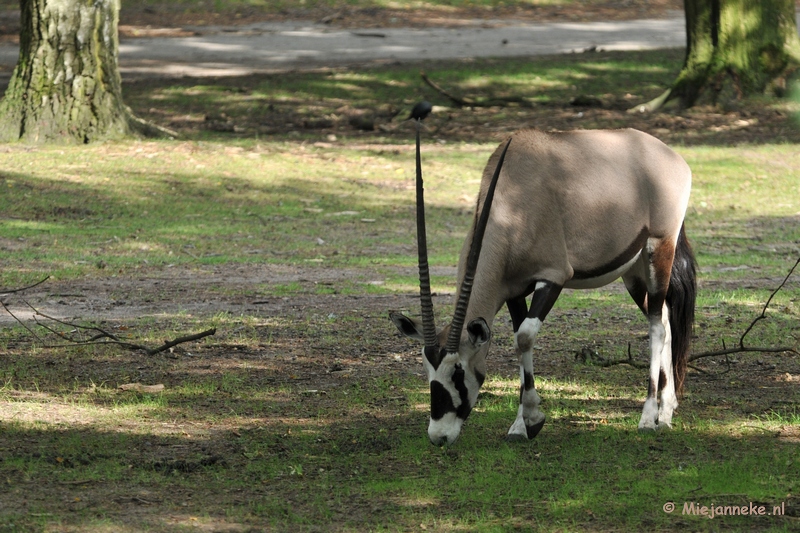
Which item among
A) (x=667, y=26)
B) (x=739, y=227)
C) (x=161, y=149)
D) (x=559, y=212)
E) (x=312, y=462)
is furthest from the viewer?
(x=667, y=26)

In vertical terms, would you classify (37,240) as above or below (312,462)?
below

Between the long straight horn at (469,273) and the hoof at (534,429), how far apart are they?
0.80 meters

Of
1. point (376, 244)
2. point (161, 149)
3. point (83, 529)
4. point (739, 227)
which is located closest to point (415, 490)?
point (83, 529)

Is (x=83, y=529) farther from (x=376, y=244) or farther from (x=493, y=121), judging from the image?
(x=493, y=121)

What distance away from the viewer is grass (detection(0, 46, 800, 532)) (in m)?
5.59

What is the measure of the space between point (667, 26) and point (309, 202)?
18.0 meters

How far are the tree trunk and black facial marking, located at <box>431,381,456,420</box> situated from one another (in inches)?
455

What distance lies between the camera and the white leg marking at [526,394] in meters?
6.43

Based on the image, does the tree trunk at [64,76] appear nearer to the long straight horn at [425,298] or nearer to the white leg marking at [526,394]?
the long straight horn at [425,298]

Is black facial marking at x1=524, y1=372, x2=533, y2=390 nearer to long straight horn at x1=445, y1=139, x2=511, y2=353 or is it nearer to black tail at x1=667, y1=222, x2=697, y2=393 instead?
long straight horn at x1=445, y1=139, x2=511, y2=353

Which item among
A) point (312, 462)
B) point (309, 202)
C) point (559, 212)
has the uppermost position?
point (559, 212)

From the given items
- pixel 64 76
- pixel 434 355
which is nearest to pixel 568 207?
pixel 434 355

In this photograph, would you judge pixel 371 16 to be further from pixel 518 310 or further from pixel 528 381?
pixel 528 381

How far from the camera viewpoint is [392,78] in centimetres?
2220
